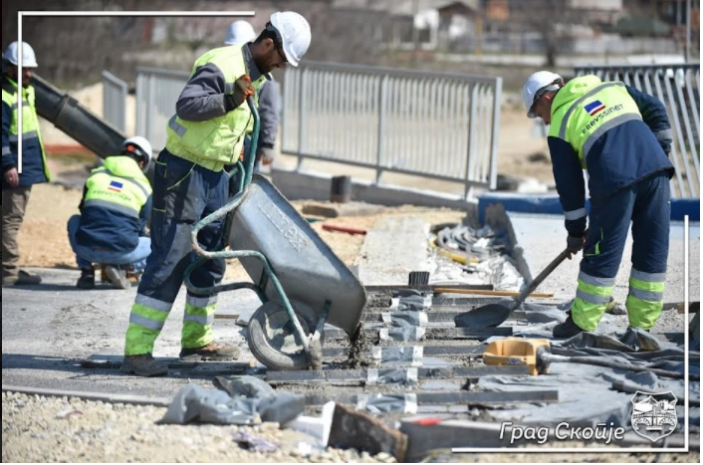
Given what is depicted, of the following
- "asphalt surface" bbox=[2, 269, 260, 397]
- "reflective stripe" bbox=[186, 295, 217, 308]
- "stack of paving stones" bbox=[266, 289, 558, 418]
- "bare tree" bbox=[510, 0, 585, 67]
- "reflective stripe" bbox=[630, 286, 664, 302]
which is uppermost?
"bare tree" bbox=[510, 0, 585, 67]

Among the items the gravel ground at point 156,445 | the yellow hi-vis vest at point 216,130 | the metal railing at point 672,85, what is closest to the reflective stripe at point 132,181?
the yellow hi-vis vest at point 216,130

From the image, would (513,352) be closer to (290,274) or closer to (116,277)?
(290,274)

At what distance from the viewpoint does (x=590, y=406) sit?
5.35 meters

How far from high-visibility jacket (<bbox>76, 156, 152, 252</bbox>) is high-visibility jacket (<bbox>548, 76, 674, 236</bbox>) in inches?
151

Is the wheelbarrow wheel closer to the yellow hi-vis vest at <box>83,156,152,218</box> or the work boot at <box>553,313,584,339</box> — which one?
the work boot at <box>553,313,584,339</box>

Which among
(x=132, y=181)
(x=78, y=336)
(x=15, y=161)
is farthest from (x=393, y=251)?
(x=78, y=336)

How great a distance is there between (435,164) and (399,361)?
7.10 meters

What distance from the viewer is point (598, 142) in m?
6.34

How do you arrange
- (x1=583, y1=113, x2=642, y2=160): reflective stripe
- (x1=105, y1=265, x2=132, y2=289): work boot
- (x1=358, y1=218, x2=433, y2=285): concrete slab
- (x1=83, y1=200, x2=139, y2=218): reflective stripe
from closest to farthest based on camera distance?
1. (x1=583, y1=113, x2=642, y2=160): reflective stripe
2. (x1=83, y1=200, x2=139, y2=218): reflective stripe
3. (x1=105, y1=265, x2=132, y2=289): work boot
4. (x1=358, y1=218, x2=433, y2=285): concrete slab

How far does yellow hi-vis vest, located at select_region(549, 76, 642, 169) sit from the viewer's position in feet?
20.9

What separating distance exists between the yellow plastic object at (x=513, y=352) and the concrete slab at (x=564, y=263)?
125cm

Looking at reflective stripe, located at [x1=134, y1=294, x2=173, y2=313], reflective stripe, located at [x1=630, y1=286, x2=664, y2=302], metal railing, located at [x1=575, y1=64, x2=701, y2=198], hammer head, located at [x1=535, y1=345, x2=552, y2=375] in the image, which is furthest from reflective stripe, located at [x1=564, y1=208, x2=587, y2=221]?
metal railing, located at [x1=575, y1=64, x2=701, y2=198]

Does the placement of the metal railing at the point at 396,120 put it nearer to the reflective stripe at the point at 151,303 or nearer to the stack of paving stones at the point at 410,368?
the stack of paving stones at the point at 410,368

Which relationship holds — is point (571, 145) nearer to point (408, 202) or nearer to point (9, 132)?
point (9, 132)
